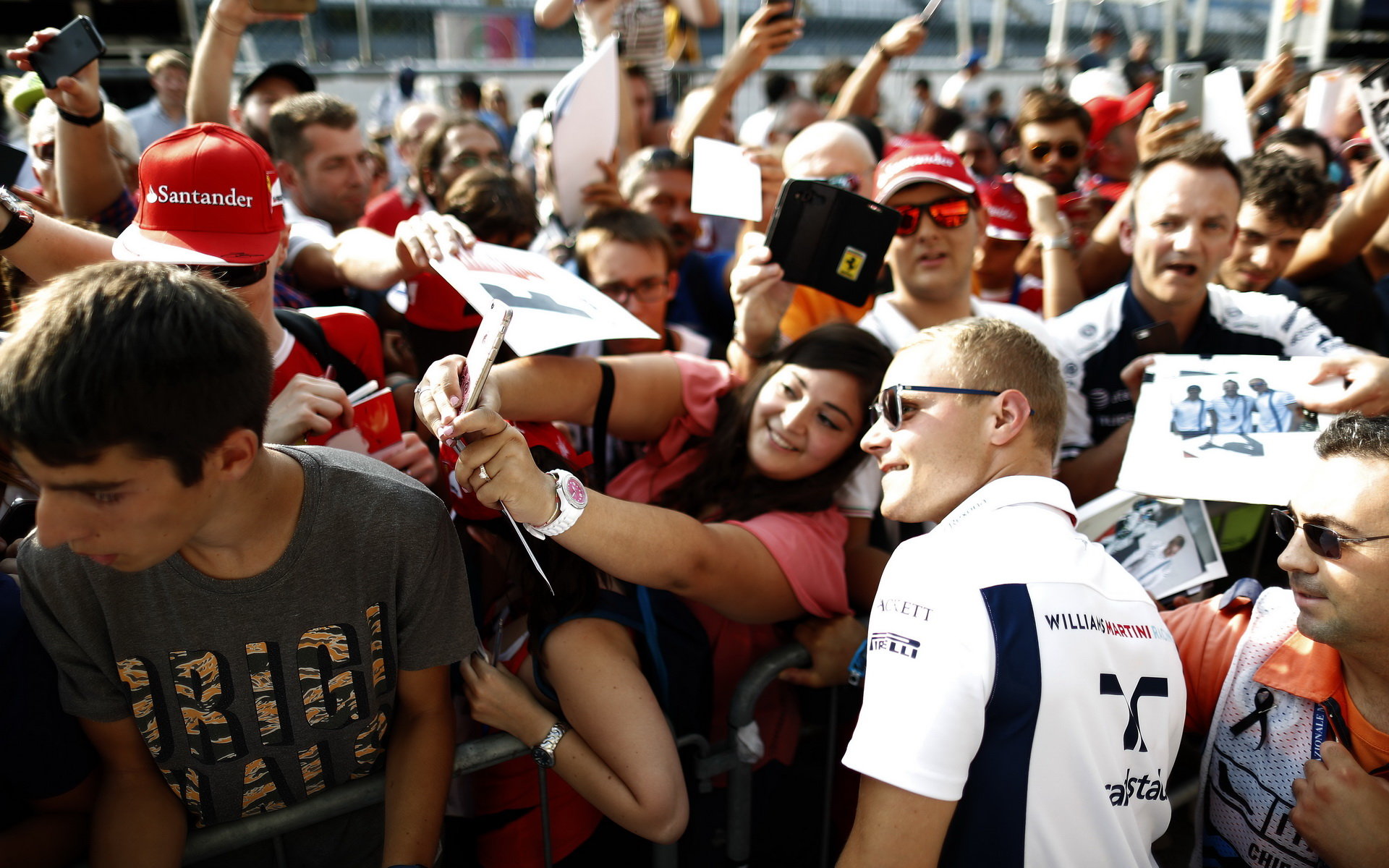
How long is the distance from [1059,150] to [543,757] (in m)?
4.51

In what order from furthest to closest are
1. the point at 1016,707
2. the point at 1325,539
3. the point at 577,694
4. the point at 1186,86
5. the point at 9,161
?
1. the point at 1186,86
2. the point at 9,161
3. the point at 577,694
4. the point at 1325,539
5. the point at 1016,707

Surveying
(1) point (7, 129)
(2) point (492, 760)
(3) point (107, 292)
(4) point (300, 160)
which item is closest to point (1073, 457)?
(2) point (492, 760)

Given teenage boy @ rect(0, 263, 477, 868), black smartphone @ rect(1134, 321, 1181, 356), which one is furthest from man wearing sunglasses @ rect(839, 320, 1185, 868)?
black smartphone @ rect(1134, 321, 1181, 356)

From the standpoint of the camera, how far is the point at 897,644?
5.41 ft

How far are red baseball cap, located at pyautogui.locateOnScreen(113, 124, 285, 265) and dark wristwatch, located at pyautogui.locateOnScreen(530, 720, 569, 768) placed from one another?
136 cm

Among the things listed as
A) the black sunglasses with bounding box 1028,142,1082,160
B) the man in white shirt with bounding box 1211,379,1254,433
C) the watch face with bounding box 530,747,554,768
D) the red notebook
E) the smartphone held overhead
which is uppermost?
the smartphone held overhead

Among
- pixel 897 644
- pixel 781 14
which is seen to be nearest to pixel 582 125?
pixel 781 14

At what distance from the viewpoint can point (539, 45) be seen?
597 inches

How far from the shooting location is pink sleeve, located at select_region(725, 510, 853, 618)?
2.40 metres

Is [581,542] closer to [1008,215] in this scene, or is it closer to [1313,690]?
[1313,690]

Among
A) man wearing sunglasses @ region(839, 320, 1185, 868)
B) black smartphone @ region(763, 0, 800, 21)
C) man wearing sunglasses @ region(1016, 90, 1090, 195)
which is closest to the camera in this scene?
man wearing sunglasses @ region(839, 320, 1185, 868)

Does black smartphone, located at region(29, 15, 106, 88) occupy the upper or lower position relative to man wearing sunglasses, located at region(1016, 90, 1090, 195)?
upper

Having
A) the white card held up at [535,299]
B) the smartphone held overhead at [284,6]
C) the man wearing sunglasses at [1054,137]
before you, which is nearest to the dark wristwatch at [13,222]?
the white card held up at [535,299]

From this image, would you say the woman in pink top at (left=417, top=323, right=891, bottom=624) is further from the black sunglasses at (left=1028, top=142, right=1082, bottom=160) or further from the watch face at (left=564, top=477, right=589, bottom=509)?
the black sunglasses at (left=1028, top=142, right=1082, bottom=160)
